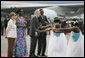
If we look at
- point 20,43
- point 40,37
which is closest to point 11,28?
point 20,43

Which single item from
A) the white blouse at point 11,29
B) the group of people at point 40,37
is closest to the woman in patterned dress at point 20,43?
the group of people at point 40,37

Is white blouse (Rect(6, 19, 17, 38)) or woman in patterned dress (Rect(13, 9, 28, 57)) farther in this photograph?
woman in patterned dress (Rect(13, 9, 28, 57))

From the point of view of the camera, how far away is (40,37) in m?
6.46

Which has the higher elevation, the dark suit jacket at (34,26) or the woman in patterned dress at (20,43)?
the dark suit jacket at (34,26)

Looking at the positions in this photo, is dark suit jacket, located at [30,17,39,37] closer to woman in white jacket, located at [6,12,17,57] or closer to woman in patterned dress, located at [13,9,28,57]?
woman in patterned dress, located at [13,9,28,57]

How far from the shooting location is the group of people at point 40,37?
14.0 ft

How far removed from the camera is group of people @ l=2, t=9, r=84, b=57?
4273 mm

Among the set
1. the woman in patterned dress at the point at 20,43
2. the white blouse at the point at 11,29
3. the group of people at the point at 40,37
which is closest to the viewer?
the group of people at the point at 40,37

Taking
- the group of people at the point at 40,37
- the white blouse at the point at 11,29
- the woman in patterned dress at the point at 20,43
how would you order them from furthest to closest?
the woman in patterned dress at the point at 20,43 → the white blouse at the point at 11,29 → the group of people at the point at 40,37

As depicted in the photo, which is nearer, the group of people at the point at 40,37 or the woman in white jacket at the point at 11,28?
the group of people at the point at 40,37

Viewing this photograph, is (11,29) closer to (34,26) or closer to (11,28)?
(11,28)

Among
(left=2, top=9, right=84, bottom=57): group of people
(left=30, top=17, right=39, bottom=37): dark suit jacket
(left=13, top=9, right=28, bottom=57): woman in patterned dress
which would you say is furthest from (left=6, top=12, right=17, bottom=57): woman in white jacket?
(left=30, top=17, right=39, bottom=37): dark suit jacket

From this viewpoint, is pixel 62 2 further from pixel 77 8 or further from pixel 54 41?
pixel 54 41

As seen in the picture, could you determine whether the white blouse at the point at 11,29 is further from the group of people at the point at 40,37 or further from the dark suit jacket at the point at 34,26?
the dark suit jacket at the point at 34,26
